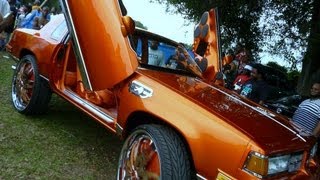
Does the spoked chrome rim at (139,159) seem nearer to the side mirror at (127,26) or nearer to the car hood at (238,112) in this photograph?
the car hood at (238,112)

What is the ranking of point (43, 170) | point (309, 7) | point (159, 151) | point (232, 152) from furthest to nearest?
1. point (309, 7)
2. point (43, 170)
3. point (159, 151)
4. point (232, 152)

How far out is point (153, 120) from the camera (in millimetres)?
3945

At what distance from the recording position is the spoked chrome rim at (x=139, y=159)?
11.7ft

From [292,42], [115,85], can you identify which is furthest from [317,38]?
[115,85]

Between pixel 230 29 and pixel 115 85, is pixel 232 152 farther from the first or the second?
pixel 230 29

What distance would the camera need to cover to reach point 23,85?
19.1 ft

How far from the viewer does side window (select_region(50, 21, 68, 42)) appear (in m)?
5.53

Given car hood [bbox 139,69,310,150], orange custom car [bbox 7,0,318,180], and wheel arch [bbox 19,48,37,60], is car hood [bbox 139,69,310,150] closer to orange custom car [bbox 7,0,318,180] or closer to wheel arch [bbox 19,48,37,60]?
orange custom car [bbox 7,0,318,180]

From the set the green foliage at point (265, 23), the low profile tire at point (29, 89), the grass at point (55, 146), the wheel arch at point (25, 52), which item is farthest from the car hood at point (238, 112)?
the green foliage at point (265, 23)

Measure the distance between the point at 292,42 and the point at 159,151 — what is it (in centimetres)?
1263

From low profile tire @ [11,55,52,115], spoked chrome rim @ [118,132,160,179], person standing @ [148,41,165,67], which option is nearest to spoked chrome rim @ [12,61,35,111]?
low profile tire @ [11,55,52,115]

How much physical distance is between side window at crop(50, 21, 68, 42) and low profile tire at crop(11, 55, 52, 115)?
0.40 m

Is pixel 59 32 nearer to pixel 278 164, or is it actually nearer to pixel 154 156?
pixel 154 156

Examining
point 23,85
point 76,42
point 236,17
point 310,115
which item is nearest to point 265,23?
point 236,17
